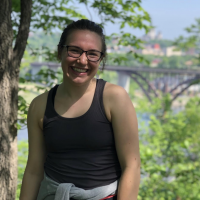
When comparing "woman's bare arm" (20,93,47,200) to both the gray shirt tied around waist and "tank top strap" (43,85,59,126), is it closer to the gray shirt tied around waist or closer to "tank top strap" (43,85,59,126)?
"tank top strap" (43,85,59,126)

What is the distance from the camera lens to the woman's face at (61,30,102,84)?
127cm

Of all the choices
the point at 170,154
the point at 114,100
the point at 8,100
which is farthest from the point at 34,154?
the point at 170,154

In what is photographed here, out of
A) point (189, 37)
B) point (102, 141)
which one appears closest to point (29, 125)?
point (102, 141)

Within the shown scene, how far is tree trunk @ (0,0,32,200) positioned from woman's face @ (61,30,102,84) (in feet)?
3.45

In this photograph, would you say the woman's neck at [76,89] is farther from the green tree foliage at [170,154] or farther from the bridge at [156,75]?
the bridge at [156,75]

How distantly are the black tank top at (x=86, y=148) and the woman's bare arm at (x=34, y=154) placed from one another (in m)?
0.10

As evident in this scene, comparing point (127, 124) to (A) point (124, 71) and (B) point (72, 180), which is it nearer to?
(B) point (72, 180)

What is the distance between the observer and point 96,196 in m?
1.24

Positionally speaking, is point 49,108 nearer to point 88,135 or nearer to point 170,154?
point 88,135

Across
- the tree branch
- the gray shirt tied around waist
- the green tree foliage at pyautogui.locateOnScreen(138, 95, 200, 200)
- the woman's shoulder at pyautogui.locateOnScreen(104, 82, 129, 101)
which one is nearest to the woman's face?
the woman's shoulder at pyautogui.locateOnScreen(104, 82, 129, 101)

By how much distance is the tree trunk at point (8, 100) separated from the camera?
2184 mm

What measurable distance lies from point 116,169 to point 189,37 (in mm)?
22223

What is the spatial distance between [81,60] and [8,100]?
1187mm

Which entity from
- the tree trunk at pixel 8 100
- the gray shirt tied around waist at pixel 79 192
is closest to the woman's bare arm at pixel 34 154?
the gray shirt tied around waist at pixel 79 192
